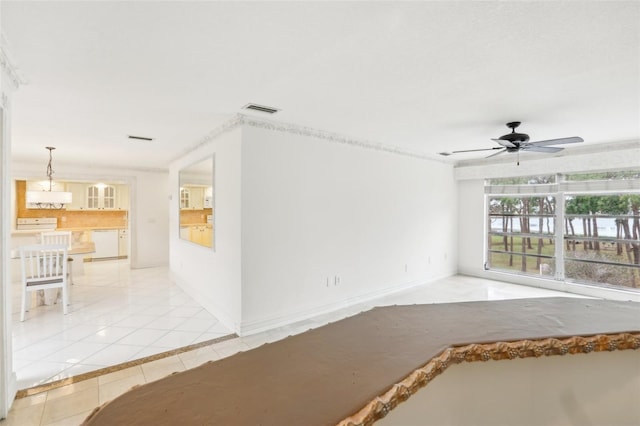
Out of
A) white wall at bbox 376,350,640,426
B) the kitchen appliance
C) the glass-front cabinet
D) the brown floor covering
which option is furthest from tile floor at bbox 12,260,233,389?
white wall at bbox 376,350,640,426

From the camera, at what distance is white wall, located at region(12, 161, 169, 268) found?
6570mm

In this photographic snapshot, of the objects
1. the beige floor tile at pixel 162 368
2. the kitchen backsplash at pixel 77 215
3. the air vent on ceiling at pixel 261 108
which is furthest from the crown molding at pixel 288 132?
the kitchen backsplash at pixel 77 215

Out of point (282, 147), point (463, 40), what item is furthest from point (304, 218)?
point (463, 40)

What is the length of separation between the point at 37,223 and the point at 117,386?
7.35m

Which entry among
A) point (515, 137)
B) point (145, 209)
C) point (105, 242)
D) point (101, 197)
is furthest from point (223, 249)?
point (101, 197)

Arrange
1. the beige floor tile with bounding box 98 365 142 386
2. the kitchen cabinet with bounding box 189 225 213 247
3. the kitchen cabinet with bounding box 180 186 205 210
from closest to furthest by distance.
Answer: the beige floor tile with bounding box 98 365 142 386 → the kitchen cabinet with bounding box 189 225 213 247 → the kitchen cabinet with bounding box 180 186 205 210

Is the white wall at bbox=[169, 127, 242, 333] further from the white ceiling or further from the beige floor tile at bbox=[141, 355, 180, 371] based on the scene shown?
the beige floor tile at bbox=[141, 355, 180, 371]

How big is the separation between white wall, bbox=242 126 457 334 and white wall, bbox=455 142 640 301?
3.90 ft

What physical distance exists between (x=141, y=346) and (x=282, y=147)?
2.61 m

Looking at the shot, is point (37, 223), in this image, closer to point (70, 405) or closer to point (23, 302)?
point (23, 302)

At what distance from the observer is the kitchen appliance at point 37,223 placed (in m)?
7.08

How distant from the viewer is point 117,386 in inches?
93.5

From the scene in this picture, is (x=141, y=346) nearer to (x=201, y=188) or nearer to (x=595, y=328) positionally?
(x=201, y=188)

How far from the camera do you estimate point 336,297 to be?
4156 mm
